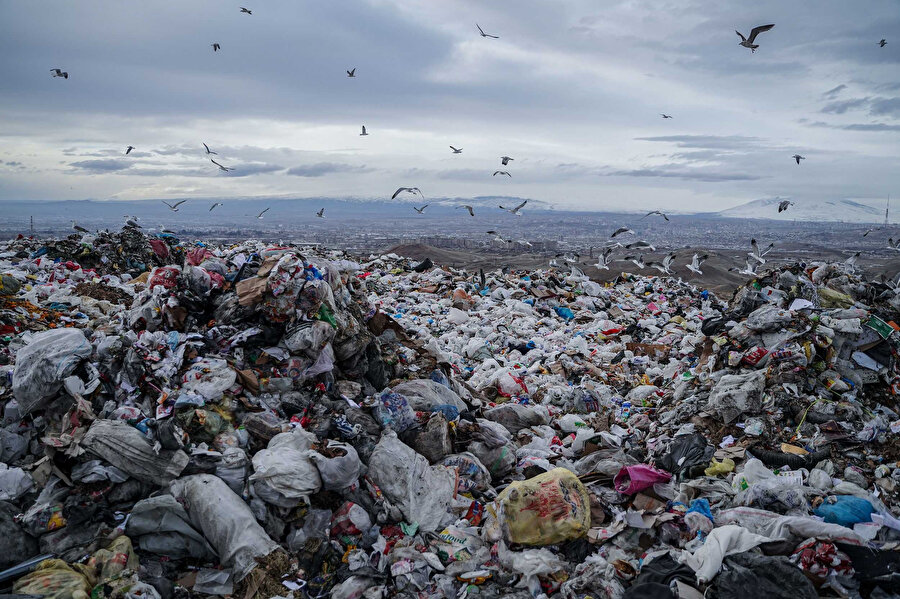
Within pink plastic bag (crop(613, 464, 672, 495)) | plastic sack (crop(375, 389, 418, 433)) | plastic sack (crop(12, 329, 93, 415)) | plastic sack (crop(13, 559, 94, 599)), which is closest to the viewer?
plastic sack (crop(13, 559, 94, 599))

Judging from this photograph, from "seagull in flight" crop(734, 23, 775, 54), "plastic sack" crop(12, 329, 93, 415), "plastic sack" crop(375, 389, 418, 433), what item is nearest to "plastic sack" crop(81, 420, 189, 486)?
"plastic sack" crop(12, 329, 93, 415)

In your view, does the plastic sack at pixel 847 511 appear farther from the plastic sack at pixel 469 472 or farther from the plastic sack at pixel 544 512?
the plastic sack at pixel 469 472

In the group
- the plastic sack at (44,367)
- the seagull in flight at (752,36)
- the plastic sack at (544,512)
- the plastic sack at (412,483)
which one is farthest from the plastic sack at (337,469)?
the seagull in flight at (752,36)

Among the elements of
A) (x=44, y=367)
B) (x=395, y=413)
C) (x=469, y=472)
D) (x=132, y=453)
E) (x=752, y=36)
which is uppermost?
(x=752, y=36)

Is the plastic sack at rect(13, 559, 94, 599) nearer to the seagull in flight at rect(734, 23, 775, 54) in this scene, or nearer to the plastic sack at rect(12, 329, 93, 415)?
the plastic sack at rect(12, 329, 93, 415)

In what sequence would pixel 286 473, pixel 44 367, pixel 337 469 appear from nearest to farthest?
1. pixel 286 473
2. pixel 337 469
3. pixel 44 367

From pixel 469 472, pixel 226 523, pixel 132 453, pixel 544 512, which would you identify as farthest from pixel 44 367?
pixel 544 512

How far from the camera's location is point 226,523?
3.00 m

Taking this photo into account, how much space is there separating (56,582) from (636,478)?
3.57m

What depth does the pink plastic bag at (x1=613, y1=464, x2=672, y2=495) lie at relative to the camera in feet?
12.4

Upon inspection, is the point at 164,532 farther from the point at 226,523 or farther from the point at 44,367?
the point at 44,367

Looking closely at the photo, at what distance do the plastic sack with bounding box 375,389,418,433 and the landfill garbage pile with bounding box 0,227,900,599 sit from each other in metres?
0.02

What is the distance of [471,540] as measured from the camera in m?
3.39

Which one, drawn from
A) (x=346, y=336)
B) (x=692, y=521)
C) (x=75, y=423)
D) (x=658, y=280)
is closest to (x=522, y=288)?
(x=658, y=280)
